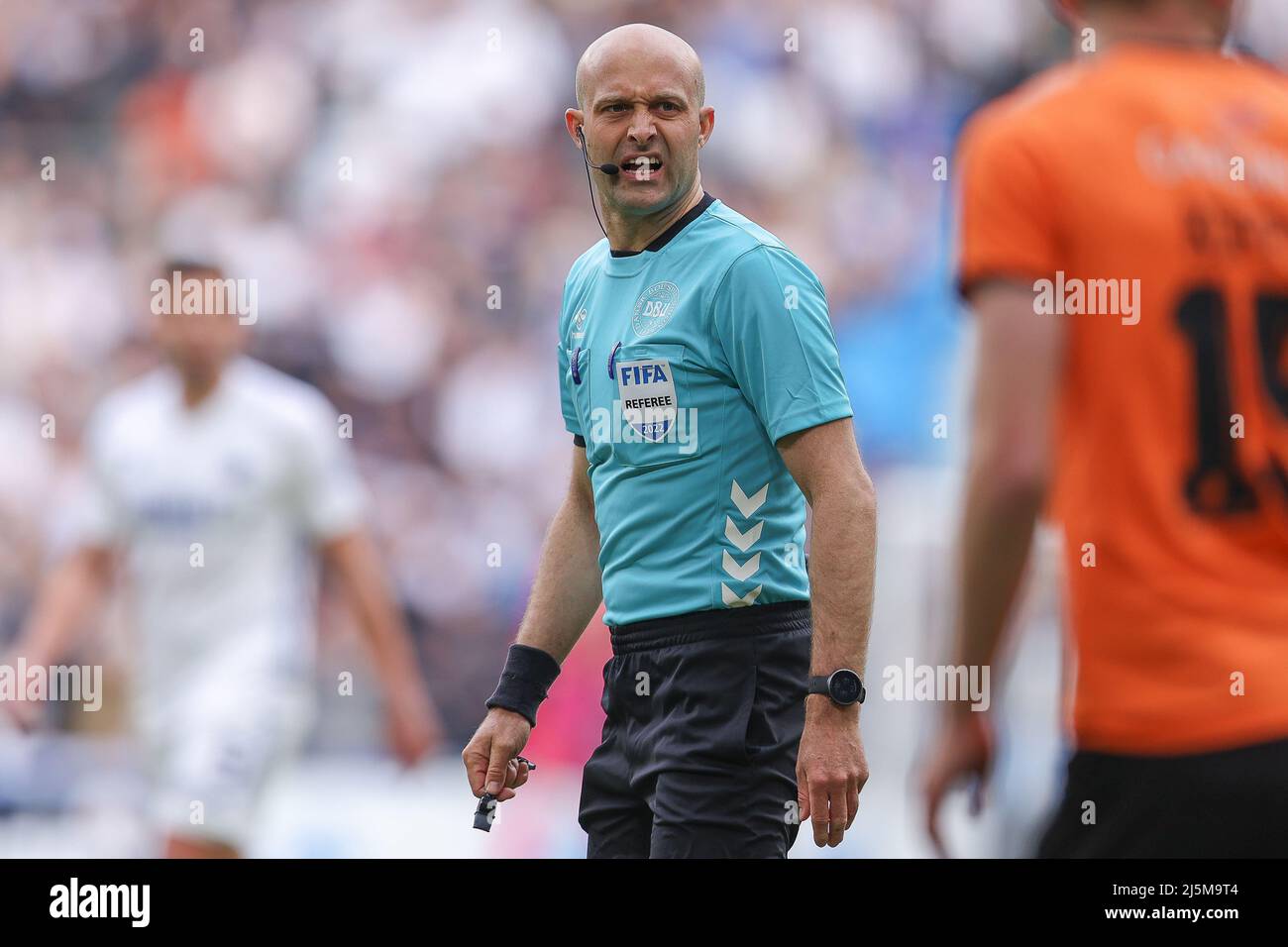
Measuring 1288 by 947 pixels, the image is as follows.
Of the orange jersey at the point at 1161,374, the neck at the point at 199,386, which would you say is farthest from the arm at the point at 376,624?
the orange jersey at the point at 1161,374

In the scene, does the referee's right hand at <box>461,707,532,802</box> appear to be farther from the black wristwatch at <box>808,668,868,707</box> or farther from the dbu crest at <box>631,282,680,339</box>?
the dbu crest at <box>631,282,680,339</box>

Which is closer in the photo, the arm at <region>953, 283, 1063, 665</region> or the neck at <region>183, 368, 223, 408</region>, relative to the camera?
the arm at <region>953, 283, 1063, 665</region>

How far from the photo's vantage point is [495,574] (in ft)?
30.1

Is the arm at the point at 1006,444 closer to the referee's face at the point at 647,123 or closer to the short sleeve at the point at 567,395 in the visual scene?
the referee's face at the point at 647,123

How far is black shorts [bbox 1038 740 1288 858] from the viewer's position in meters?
2.31

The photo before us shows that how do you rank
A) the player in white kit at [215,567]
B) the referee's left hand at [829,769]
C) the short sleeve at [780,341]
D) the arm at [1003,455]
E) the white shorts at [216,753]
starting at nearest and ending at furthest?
1. the arm at [1003,455]
2. the referee's left hand at [829,769]
3. the short sleeve at [780,341]
4. the white shorts at [216,753]
5. the player in white kit at [215,567]

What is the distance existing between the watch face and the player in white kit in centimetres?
363

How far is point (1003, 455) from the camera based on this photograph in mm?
2273

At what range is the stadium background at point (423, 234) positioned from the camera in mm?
8828

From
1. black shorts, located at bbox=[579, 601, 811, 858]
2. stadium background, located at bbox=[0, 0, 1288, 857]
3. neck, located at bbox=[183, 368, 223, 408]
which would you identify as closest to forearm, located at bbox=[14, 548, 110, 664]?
neck, located at bbox=[183, 368, 223, 408]

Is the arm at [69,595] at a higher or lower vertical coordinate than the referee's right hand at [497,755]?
higher

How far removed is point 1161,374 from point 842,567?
3.63 ft

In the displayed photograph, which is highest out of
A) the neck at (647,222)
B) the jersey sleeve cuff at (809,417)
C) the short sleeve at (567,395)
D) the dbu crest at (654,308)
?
the neck at (647,222)

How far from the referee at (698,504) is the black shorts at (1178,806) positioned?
0.86m
